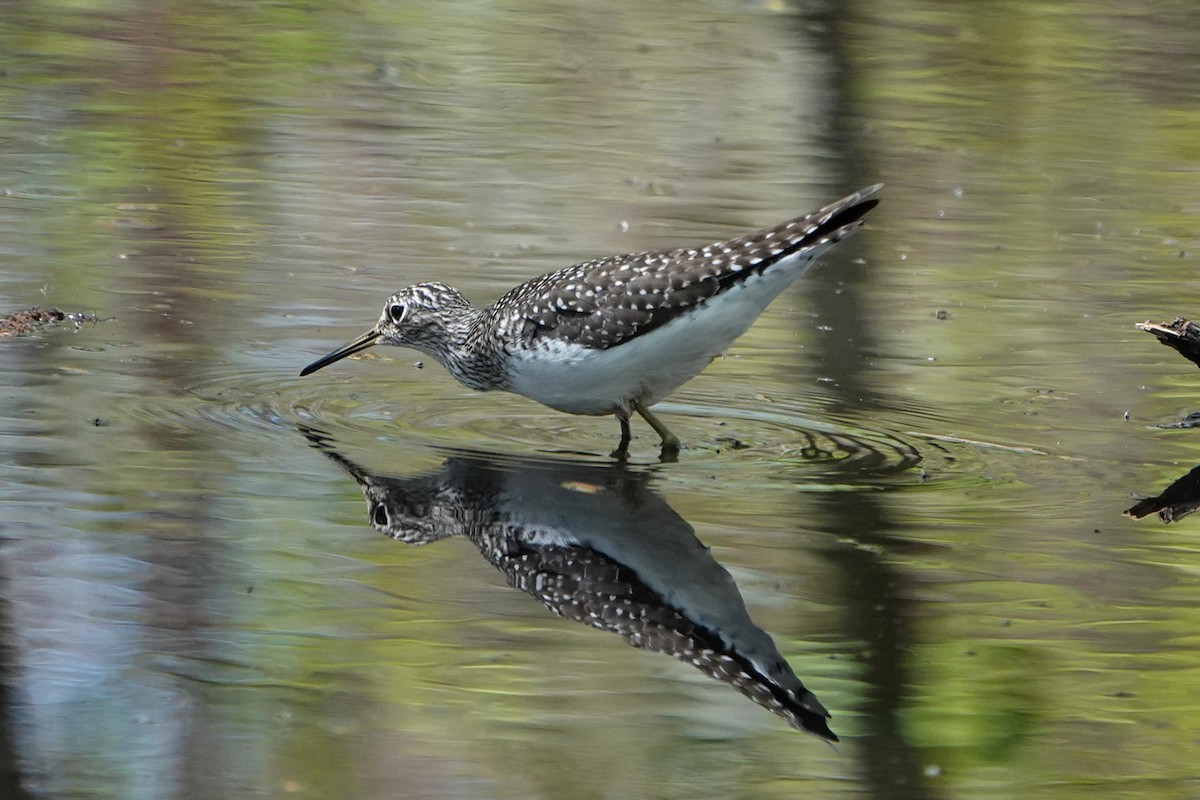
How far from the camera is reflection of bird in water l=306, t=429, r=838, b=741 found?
19.9 feet

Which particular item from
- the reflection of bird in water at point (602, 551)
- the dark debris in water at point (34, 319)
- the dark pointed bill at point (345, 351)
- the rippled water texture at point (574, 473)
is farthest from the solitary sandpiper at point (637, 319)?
the dark debris in water at point (34, 319)

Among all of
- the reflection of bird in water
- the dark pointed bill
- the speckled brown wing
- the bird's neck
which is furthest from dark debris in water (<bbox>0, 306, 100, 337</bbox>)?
the speckled brown wing

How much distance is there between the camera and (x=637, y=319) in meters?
8.42

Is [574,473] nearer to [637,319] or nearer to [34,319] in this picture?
[637,319]

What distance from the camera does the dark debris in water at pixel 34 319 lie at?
31.6 ft

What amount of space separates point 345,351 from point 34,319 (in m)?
1.65

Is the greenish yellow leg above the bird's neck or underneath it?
underneath

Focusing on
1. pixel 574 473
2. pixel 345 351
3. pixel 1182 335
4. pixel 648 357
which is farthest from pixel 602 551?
pixel 1182 335

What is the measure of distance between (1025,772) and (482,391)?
14.7 ft

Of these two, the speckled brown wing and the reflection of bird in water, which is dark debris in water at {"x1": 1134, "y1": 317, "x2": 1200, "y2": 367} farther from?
the reflection of bird in water

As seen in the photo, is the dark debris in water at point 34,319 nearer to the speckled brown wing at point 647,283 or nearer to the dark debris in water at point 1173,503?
the speckled brown wing at point 647,283

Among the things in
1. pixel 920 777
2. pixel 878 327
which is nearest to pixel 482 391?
pixel 878 327

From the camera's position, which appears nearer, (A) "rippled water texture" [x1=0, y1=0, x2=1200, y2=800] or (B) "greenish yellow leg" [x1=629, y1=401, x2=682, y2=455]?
(A) "rippled water texture" [x1=0, y1=0, x2=1200, y2=800]

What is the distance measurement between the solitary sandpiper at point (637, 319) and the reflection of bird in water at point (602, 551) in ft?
1.64
